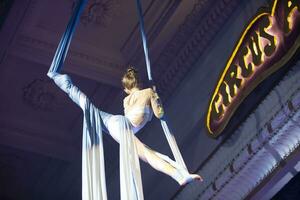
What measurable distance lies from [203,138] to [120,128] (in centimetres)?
267

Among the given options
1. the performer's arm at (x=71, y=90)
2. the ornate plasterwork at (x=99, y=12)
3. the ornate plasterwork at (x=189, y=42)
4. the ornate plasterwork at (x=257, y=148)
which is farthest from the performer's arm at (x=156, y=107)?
the ornate plasterwork at (x=99, y=12)

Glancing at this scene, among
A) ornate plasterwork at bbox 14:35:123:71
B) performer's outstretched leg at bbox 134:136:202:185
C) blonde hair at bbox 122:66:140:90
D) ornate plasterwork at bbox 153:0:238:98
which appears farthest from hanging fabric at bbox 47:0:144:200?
ornate plasterwork at bbox 14:35:123:71

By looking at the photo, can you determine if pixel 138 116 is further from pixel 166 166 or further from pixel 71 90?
pixel 71 90

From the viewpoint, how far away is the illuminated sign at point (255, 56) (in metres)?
5.97

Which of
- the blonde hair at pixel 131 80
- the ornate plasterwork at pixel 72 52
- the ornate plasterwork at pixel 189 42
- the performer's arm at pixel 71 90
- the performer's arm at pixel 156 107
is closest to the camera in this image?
the performer's arm at pixel 156 107

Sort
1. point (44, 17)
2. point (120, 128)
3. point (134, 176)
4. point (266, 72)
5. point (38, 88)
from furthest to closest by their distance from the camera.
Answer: point (38, 88) < point (44, 17) < point (266, 72) < point (120, 128) < point (134, 176)

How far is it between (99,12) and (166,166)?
13.1 feet

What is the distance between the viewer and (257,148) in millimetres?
6199

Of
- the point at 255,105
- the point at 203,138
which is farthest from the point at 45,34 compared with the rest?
the point at 255,105

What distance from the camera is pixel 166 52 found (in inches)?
323

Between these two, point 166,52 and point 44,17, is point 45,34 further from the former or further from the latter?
point 166,52

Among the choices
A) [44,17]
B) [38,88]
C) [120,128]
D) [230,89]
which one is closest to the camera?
[120,128]

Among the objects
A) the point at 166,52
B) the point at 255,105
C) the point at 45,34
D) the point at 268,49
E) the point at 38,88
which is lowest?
the point at 38,88

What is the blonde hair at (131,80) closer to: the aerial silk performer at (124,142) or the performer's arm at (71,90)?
the aerial silk performer at (124,142)
